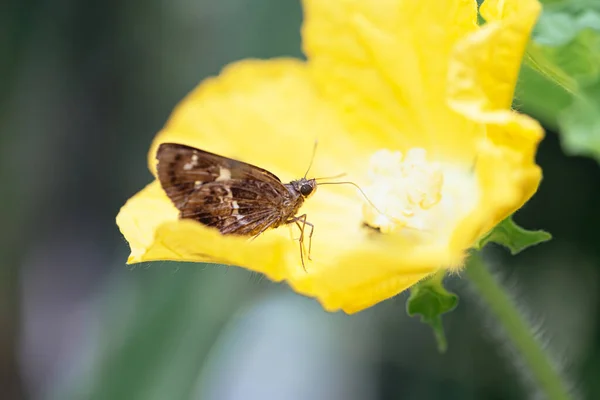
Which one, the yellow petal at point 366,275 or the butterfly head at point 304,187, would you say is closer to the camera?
the yellow petal at point 366,275

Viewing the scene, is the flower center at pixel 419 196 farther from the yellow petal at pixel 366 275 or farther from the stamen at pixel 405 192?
the yellow petal at pixel 366 275

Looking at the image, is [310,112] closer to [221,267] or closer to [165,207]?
[165,207]

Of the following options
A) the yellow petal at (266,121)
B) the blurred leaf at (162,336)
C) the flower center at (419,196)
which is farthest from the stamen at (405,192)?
the blurred leaf at (162,336)

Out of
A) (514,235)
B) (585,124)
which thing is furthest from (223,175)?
(585,124)

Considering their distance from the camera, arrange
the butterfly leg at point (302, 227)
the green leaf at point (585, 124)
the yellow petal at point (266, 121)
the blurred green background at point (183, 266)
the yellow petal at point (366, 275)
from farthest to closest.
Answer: the blurred green background at point (183, 266)
the yellow petal at point (266, 121)
the butterfly leg at point (302, 227)
the green leaf at point (585, 124)
the yellow petal at point (366, 275)

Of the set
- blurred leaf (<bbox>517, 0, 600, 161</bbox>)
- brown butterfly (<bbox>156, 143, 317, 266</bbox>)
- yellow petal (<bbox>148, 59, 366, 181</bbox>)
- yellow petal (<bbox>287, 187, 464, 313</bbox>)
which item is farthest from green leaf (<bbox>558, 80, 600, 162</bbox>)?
yellow petal (<bbox>148, 59, 366, 181</bbox>)

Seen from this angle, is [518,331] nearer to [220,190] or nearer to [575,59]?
[575,59]

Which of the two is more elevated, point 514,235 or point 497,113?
point 497,113

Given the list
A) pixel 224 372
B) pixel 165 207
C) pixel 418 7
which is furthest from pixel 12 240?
pixel 418 7
